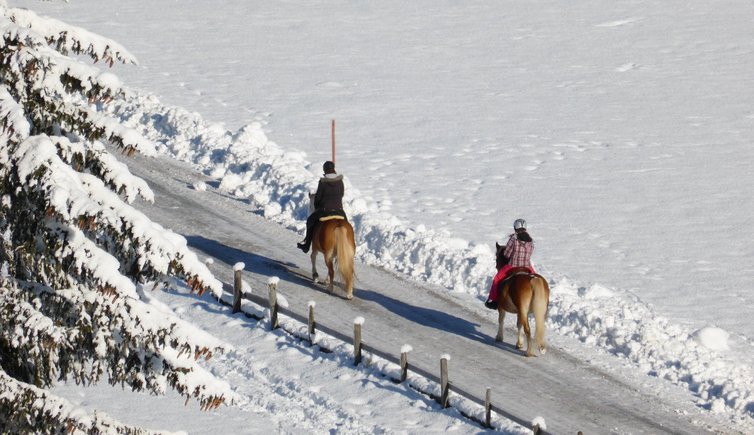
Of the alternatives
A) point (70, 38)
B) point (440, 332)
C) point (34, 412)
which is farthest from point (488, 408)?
point (70, 38)

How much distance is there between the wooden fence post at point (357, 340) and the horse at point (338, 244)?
2.23 metres

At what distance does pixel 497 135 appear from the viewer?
3559 cm

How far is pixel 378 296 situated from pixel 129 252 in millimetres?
12563

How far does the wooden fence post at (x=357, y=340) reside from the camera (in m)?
18.0

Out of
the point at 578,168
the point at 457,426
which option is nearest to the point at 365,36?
the point at 578,168

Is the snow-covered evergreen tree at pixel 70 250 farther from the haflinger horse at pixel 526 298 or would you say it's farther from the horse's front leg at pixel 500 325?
the horse's front leg at pixel 500 325

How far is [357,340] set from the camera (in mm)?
18156

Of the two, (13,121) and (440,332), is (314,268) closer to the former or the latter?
(440,332)

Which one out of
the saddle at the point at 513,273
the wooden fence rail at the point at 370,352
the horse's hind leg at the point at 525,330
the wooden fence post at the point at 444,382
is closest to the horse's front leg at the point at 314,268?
the wooden fence rail at the point at 370,352

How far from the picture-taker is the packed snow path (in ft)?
54.9

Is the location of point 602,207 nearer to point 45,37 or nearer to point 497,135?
point 497,135

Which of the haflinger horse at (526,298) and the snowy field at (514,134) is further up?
the snowy field at (514,134)

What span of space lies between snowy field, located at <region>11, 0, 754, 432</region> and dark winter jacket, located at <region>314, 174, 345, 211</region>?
9.34 ft

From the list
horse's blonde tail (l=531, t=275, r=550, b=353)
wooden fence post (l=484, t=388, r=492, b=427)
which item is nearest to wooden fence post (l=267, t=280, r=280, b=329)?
horse's blonde tail (l=531, t=275, r=550, b=353)
